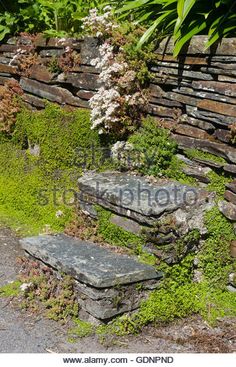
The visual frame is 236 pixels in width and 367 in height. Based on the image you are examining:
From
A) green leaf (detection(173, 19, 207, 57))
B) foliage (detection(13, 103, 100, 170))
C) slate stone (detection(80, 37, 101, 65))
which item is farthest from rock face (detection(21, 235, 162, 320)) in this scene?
slate stone (detection(80, 37, 101, 65))

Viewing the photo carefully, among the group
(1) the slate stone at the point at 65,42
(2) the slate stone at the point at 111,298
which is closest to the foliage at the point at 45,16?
(1) the slate stone at the point at 65,42

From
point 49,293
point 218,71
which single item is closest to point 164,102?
point 218,71

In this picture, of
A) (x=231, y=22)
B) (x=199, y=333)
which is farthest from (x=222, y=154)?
(x=199, y=333)

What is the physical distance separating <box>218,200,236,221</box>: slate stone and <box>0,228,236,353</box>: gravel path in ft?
2.89

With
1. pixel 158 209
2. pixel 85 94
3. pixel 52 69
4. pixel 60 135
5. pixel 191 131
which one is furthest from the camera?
pixel 52 69

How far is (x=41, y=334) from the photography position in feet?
13.3

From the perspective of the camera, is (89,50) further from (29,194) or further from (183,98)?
(29,194)

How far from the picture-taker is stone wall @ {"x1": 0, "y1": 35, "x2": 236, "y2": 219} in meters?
4.56

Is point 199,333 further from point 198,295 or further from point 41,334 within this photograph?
point 41,334

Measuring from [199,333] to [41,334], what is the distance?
125 centimetres

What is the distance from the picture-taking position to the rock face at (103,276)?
160 inches

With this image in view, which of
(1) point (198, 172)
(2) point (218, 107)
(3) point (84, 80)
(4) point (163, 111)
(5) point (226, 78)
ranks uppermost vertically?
(5) point (226, 78)

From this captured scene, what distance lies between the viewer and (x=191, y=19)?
4828 mm

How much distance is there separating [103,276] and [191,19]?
2.50m
